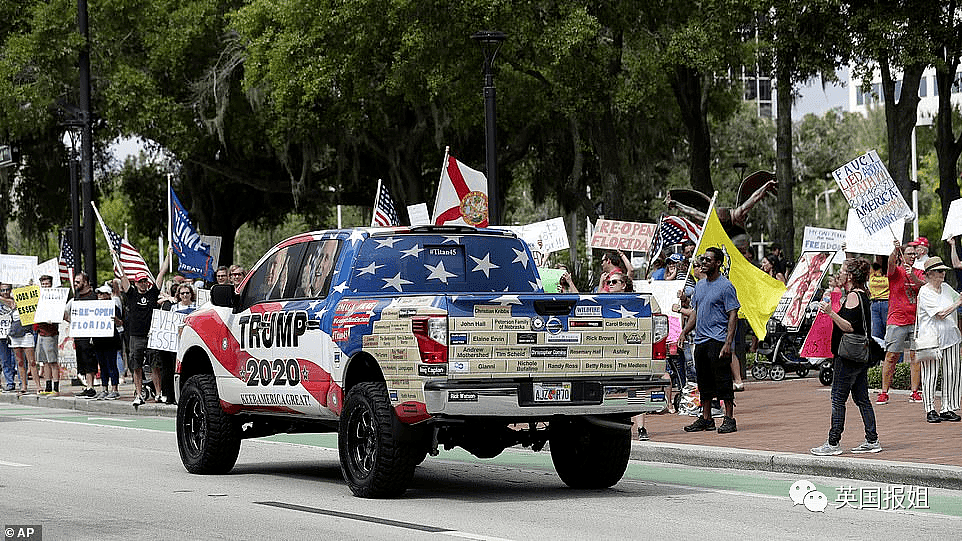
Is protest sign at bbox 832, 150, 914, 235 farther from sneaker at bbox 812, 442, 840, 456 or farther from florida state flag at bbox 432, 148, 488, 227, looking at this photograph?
florida state flag at bbox 432, 148, 488, 227

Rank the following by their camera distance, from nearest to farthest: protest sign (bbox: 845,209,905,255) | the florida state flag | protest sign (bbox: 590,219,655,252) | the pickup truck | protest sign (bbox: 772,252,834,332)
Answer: the pickup truck
protest sign (bbox: 845,209,905,255)
the florida state flag
protest sign (bbox: 772,252,834,332)
protest sign (bbox: 590,219,655,252)

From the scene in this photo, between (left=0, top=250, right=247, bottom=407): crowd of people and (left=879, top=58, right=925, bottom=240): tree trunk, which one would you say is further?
(left=879, top=58, right=925, bottom=240): tree trunk

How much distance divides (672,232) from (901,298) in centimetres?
726

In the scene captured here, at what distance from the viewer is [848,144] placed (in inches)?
2844

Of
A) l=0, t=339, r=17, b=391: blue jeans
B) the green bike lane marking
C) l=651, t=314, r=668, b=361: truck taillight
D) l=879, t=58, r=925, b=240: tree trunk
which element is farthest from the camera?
l=879, t=58, r=925, b=240: tree trunk

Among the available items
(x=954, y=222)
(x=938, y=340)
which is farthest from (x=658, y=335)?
(x=954, y=222)

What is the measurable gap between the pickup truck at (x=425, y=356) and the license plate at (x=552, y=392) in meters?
0.01

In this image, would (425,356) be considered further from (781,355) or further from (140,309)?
(781,355)

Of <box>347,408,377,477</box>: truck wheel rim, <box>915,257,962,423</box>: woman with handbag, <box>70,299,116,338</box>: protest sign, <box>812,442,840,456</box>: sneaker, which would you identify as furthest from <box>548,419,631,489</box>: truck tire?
<box>70,299,116,338</box>: protest sign

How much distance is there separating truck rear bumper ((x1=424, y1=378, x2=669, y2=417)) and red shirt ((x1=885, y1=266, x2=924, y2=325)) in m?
7.11

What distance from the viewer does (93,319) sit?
24.0m

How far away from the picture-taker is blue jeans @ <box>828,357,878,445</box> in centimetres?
1354

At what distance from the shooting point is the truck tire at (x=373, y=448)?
11281 millimetres

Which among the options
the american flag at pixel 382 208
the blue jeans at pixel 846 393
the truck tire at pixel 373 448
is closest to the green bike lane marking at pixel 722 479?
the blue jeans at pixel 846 393
